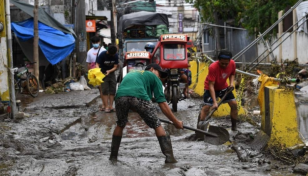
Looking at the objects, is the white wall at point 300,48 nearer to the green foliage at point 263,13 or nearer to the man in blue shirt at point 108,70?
the green foliage at point 263,13

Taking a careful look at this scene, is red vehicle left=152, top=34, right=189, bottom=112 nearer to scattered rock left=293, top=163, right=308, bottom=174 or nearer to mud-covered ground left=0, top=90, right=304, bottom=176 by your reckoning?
mud-covered ground left=0, top=90, right=304, bottom=176

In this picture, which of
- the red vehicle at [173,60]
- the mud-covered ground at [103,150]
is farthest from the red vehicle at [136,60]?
the mud-covered ground at [103,150]

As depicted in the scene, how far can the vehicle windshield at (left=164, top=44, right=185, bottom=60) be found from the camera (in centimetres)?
1092

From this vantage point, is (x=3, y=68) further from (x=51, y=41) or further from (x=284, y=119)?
(x=51, y=41)

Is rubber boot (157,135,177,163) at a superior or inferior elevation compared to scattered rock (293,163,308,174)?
superior

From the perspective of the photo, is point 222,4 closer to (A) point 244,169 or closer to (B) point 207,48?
(B) point 207,48

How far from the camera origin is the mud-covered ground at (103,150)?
213 inches

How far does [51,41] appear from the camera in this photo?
641 inches

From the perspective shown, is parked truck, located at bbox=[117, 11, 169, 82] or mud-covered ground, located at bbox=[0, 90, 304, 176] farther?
parked truck, located at bbox=[117, 11, 169, 82]

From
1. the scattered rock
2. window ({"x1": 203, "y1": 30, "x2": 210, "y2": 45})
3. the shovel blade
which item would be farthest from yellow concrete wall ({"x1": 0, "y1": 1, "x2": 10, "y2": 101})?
window ({"x1": 203, "y1": 30, "x2": 210, "y2": 45})

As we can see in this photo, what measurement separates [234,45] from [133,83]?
22865 mm

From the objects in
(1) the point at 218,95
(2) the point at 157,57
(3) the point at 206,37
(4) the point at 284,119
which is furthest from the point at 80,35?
(3) the point at 206,37

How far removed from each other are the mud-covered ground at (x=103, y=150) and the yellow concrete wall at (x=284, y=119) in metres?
0.32

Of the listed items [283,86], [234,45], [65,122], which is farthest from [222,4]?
[283,86]
